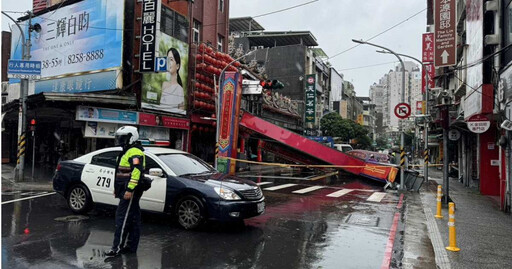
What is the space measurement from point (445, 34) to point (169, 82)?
14.4 meters

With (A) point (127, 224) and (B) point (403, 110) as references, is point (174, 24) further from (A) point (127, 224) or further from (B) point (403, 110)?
(A) point (127, 224)

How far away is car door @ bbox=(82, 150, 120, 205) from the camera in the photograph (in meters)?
8.21

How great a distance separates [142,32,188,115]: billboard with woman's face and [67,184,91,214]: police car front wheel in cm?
1192

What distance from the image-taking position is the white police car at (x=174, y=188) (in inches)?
286

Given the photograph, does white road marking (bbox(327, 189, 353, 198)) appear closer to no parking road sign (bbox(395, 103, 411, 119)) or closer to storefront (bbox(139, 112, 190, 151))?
no parking road sign (bbox(395, 103, 411, 119))

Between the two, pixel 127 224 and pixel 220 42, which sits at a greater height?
pixel 220 42

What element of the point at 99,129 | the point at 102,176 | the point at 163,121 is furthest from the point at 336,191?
the point at 99,129

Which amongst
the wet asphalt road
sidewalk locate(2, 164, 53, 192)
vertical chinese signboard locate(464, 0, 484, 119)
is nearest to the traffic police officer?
the wet asphalt road

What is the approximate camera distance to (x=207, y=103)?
25312 millimetres

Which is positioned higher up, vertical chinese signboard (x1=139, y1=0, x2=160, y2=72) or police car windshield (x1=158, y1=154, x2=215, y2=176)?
vertical chinese signboard (x1=139, y1=0, x2=160, y2=72)

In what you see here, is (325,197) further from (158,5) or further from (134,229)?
(158,5)

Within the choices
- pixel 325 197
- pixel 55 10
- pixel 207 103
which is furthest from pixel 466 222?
pixel 55 10

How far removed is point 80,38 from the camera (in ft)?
68.7

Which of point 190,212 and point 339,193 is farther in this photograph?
point 339,193
